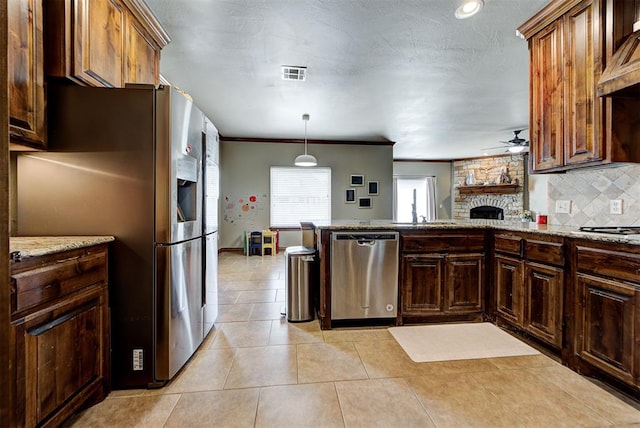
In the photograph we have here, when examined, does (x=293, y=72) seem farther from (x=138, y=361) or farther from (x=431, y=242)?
(x=138, y=361)

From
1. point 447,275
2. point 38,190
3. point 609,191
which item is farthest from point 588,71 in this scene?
point 38,190

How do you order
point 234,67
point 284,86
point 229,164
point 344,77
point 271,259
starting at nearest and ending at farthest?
point 234,67
point 344,77
point 284,86
point 271,259
point 229,164

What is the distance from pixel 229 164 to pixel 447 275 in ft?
17.9

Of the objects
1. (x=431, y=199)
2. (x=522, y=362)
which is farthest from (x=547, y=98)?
(x=431, y=199)

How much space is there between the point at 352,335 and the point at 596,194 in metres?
2.36

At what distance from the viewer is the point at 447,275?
253cm

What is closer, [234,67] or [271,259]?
[234,67]

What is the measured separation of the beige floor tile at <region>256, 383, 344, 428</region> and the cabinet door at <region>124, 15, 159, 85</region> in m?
2.29

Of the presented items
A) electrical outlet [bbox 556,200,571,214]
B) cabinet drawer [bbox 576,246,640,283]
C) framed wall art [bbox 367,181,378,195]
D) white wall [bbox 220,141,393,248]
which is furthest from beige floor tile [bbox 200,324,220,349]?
framed wall art [bbox 367,181,378,195]

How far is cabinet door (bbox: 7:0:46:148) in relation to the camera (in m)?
1.31

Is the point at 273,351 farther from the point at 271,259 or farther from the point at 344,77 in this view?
the point at 271,259

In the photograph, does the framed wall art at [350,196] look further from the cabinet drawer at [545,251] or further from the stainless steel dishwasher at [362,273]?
the cabinet drawer at [545,251]

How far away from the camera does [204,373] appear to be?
1872 millimetres

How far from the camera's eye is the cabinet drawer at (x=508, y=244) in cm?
227
